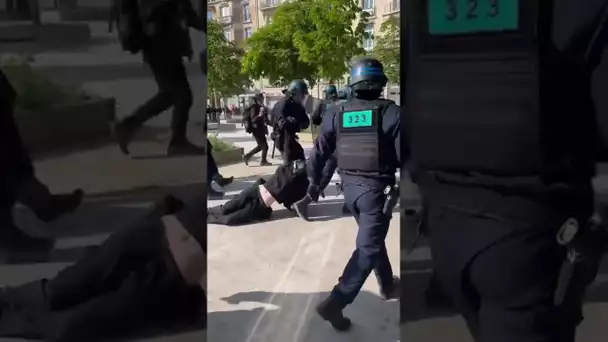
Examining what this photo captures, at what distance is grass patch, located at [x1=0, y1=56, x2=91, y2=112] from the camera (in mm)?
2281

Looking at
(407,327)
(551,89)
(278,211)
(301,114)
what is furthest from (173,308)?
(301,114)

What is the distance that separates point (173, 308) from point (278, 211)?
13.1ft

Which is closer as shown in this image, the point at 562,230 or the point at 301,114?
the point at 562,230

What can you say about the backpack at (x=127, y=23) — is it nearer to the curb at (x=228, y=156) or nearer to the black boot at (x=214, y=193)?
the black boot at (x=214, y=193)

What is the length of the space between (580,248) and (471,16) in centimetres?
94

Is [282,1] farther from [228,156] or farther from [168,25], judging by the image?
[168,25]

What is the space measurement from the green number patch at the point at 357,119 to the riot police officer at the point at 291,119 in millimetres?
4032

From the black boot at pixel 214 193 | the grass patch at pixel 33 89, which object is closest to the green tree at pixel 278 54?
the black boot at pixel 214 193

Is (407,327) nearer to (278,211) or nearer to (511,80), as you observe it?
(511,80)

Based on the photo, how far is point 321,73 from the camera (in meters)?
15.6

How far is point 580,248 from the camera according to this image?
87.3 inches

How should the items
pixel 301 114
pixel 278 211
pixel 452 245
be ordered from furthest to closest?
pixel 301 114
pixel 278 211
pixel 452 245

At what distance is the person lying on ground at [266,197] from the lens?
5906 mm

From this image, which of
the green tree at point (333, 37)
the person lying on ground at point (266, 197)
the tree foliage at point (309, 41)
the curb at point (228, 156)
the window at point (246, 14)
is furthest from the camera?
the window at point (246, 14)
